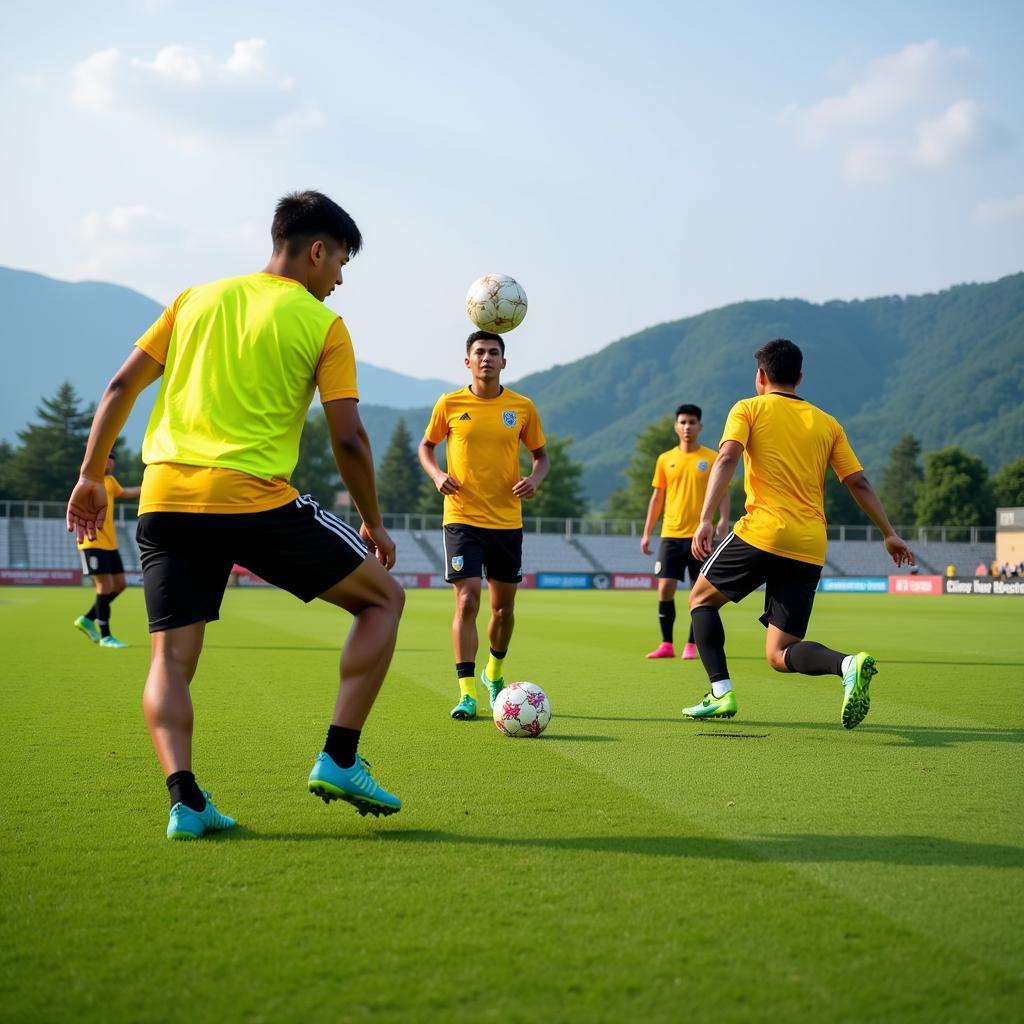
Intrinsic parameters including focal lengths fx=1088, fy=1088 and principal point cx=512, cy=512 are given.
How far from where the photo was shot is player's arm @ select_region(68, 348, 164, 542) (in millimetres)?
4094

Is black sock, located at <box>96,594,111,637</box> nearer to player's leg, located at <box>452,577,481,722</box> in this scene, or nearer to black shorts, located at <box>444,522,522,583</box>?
black shorts, located at <box>444,522,522,583</box>

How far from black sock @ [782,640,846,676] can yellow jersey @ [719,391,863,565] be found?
54 cm

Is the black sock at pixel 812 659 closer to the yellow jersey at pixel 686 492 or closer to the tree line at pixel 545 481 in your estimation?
the yellow jersey at pixel 686 492

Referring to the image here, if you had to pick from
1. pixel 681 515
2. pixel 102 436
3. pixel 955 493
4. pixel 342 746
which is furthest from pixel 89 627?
pixel 955 493

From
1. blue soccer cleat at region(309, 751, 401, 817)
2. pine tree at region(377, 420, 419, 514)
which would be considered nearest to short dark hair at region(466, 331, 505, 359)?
blue soccer cleat at region(309, 751, 401, 817)

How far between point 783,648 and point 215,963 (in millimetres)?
4787

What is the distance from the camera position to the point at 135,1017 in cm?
236

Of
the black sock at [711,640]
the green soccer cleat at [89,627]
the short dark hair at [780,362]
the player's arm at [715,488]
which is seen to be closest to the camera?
the player's arm at [715,488]

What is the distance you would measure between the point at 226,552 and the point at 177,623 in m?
0.32

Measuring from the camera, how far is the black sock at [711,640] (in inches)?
277

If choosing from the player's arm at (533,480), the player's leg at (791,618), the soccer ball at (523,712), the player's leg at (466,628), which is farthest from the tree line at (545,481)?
the soccer ball at (523,712)

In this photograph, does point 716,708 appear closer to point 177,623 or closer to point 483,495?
point 483,495

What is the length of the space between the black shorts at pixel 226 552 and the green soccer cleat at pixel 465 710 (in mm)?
3233

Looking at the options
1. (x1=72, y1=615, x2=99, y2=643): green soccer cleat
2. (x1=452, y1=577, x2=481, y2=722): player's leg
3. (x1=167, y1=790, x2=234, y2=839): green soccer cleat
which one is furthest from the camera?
(x1=72, y1=615, x2=99, y2=643): green soccer cleat
